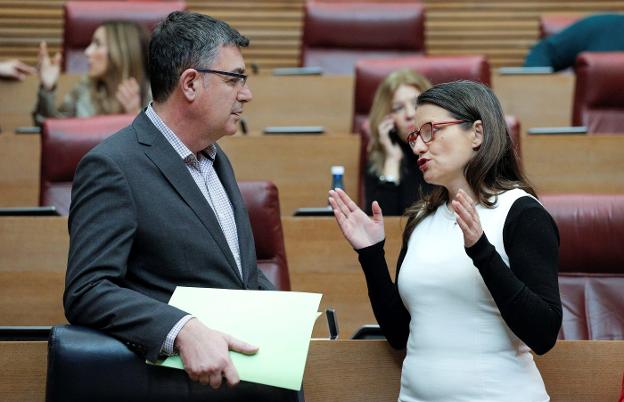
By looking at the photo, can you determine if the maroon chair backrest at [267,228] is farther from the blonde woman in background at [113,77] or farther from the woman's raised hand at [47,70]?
the woman's raised hand at [47,70]

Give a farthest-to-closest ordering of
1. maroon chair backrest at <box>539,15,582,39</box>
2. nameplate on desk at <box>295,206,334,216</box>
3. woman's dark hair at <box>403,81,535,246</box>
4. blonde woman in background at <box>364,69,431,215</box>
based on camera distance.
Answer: maroon chair backrest at <box>539,15,582,39</box>, blonde woman in background at <box>364,69,431,215</box>, nameplate on desk at <box>295,206,334,216</box>, woman's dark hair at <box>403,81,535,246</box>

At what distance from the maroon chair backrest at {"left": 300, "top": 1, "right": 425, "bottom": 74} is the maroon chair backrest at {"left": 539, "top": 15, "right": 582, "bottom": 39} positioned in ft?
1.12

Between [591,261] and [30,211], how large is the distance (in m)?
0.83

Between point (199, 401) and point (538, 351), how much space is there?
12.5 inches

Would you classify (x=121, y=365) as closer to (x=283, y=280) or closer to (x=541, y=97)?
(x=283, y=280)

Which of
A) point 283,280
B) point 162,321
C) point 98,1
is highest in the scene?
point 98,1

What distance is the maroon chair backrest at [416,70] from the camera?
2215 millimetres

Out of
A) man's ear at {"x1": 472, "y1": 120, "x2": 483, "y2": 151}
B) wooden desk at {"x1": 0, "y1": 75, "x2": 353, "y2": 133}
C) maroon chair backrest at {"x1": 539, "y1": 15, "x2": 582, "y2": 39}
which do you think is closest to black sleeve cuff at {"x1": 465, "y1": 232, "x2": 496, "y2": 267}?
man's ear at {"x1": 472, "y1": 120, "x2": 483, "y2": 151}

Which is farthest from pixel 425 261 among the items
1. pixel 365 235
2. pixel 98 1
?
pixel 98 1

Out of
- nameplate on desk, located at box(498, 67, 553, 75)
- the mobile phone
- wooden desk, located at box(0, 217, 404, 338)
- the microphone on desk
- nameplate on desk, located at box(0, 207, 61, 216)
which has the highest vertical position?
nameplate on desk, located at box(498, 67, 553, 75)

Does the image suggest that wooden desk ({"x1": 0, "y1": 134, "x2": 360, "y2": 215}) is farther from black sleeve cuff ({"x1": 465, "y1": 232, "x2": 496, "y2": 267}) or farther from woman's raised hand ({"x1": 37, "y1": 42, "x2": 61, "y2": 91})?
black sleeve cuff ({"x1": 465, "y1": 232, "x2": 496, "y2": 267})

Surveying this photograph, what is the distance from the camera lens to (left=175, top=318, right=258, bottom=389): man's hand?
0.91 m

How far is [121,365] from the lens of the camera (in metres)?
0.94

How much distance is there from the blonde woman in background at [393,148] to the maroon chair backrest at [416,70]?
14 centimetres
